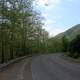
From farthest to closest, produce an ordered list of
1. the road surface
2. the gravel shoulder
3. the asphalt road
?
1. the gravel shoulder
2. the road surface
3. the asphalt road

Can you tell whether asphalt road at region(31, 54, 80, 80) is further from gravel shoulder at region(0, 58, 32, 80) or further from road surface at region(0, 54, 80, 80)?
gravel shoulder at region(0, 58, 32, 80)

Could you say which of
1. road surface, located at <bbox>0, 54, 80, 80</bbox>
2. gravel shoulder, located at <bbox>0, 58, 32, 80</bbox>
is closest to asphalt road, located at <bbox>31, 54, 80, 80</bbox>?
road surface, located at <bbox>0, 54, 80, 80</bbox>

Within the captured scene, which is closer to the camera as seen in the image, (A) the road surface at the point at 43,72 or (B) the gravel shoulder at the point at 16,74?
(A) the road surface at the point at 43,72

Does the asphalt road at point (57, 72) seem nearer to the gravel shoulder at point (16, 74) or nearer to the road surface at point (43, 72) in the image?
the road surface at point (43, 72)

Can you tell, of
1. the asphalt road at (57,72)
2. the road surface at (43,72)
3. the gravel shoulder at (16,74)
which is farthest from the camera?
the gravel shoulder at (16,74)

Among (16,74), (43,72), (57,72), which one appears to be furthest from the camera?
(43,72)

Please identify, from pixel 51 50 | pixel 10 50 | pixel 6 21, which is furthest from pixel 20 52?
pixel 51 50

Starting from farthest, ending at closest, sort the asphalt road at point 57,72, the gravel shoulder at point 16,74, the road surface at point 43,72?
the gravel shoulder at point 16,74, the road surface at point 43,72, the asphalt road at point 57,72

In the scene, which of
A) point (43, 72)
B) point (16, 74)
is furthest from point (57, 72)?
point (16, 74)

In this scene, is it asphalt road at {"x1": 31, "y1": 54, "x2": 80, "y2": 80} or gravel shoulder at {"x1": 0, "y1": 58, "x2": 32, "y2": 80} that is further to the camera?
gravel shoulder at {"x1": 0, "y1": 58, "x2": 32, "y2": 80}

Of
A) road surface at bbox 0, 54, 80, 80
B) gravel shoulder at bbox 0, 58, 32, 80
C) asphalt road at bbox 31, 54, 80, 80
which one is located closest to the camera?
asphalt road at bbox 31, 54, 80, 80

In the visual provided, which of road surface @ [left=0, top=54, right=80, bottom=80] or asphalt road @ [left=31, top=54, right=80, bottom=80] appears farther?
road surface @ [left=0, top=54, right=80, bottom=80]

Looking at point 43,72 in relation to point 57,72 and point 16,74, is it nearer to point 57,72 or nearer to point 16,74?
point 57,72

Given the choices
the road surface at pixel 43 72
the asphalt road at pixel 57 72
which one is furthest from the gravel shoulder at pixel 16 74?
the asphalt road at pixel 57 72
